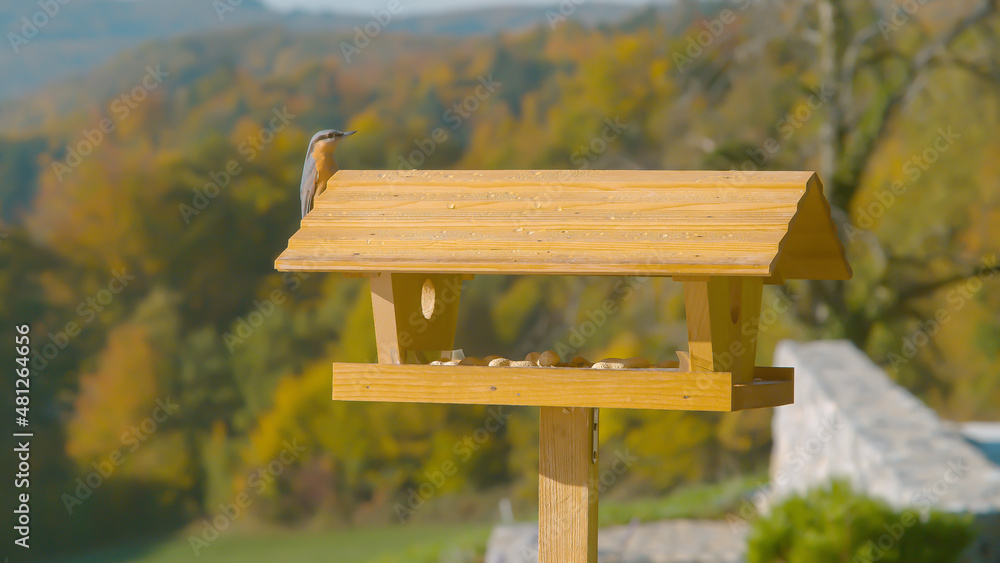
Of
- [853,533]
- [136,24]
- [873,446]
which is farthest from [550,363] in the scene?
[136,24]

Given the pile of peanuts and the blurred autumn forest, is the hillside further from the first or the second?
the pile of peanuts

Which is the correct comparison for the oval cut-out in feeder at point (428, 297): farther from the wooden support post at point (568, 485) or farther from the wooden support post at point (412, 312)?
the wooden support post at point (568, 485)

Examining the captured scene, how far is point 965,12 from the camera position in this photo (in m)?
9.69

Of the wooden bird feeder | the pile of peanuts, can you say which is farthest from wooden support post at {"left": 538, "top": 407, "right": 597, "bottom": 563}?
the pile of peanuts

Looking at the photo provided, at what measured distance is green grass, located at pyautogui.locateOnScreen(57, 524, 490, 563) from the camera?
42.5 ft

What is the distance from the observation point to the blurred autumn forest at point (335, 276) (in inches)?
496

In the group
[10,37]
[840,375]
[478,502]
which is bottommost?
[478,502]

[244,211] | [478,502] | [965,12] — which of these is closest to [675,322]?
[965,12]

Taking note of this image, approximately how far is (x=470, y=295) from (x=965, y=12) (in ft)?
24.6

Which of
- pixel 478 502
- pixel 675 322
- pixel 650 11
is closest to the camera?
pixel 675 322

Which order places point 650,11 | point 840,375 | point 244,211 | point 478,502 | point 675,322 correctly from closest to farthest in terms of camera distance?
point 840,375
point 675,322
point 478,502
point 244,211
point 650,11

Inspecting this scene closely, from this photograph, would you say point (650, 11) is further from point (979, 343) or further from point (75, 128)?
point (75, 128)

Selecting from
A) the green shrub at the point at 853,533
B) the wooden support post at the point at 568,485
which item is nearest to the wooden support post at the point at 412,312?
the wooden support post at the point at 568,485

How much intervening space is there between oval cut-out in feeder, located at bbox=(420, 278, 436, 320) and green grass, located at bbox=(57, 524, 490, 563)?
10.2 metres
